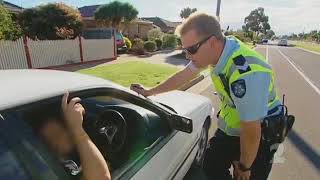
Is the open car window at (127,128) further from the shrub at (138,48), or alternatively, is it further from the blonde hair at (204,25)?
the shrub at (138,48)

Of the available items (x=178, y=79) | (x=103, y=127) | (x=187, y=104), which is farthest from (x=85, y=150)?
(x=187, y=104)

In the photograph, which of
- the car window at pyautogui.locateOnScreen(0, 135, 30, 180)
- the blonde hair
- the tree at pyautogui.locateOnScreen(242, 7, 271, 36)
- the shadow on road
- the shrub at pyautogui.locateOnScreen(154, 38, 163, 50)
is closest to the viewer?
the car window at pyautogui.locateOnScreen(0, 135, 30, 180)

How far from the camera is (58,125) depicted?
205 cm

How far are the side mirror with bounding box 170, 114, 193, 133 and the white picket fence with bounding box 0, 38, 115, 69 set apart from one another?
11503 mm

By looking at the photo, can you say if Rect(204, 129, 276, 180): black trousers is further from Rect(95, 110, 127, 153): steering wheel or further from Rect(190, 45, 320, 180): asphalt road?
Rect(190, 45, 320, 180): asphalt road

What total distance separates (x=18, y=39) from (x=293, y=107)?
10.1 m

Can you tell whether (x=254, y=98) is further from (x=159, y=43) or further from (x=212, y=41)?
(x=159, y=43)

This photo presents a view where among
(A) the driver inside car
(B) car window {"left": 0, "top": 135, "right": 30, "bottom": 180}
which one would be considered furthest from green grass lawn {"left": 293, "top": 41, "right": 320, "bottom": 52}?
(B) car window {"left": 0, "top": 135, "right": 30, "bottom": 180}

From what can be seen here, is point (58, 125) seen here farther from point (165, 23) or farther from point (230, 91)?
point (165, 23)

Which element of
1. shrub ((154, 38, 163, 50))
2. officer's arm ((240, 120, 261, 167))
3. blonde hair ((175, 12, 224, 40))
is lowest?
shrub ((154, 38, 163, 50))

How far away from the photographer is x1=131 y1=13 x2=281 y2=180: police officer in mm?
2270

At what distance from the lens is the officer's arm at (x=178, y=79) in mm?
3551

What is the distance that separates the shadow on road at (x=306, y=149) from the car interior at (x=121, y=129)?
2.84 m

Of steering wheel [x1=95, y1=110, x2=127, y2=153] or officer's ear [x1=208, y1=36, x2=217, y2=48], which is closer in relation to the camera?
officer's ear [x1=208, y1=36, x2=217, y2=48]
